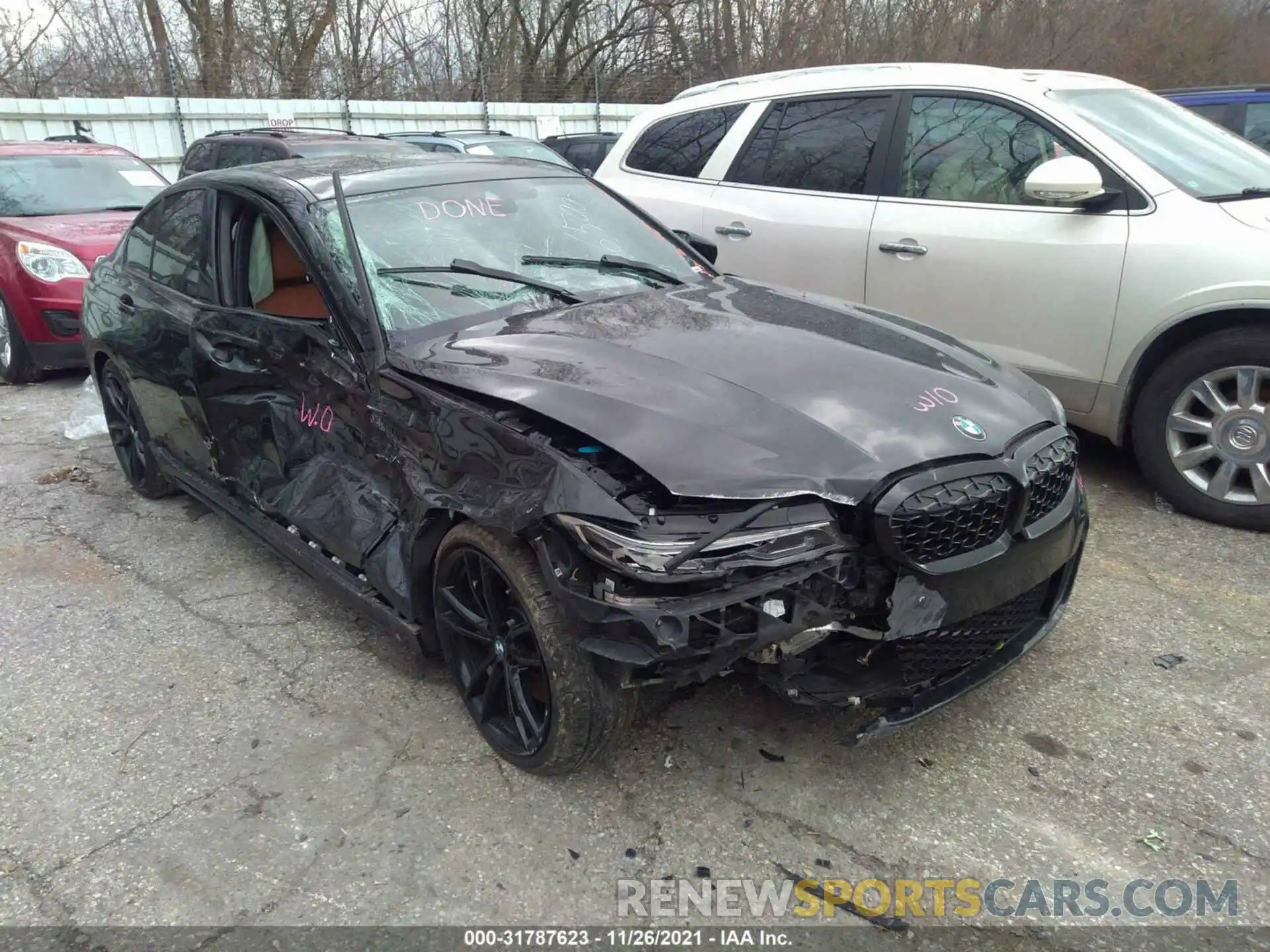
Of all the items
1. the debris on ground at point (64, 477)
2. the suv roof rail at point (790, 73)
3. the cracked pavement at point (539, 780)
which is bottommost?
the debris on ground at point (64, 477)

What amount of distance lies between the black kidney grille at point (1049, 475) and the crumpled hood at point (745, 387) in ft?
0.33

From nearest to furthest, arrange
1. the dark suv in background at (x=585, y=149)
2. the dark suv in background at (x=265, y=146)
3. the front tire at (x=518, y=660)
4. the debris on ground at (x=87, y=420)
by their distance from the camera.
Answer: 1. the front tire at (x=518, y=660)
2. the debris on ground at (x=87, y=420)
3. the dark suv in background at (x=265, y=146)
4. the dark suv in background at (x=585, y=149)

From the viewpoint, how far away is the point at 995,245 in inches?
167

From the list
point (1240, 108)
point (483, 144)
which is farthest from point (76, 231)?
point (1240, 108)

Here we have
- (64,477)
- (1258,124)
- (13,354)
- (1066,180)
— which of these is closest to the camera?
(1066,180)

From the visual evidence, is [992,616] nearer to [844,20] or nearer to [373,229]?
[373,229]

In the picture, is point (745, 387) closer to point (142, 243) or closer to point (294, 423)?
point (294, 423)

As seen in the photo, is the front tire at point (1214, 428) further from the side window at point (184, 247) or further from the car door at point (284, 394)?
the side window at point (184, 247)

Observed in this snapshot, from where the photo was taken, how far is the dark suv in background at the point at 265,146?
7719 mm

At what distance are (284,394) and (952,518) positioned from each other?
7.40 feet

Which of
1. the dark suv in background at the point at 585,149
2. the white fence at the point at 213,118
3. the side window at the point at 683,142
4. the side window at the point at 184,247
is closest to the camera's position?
the side window at the point at 184,247

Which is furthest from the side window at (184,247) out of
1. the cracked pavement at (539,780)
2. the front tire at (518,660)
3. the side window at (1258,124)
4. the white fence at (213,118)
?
the white fence at (213,118)

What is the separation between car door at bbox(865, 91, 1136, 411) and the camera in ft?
13.3

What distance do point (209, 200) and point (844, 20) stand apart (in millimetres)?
21192
